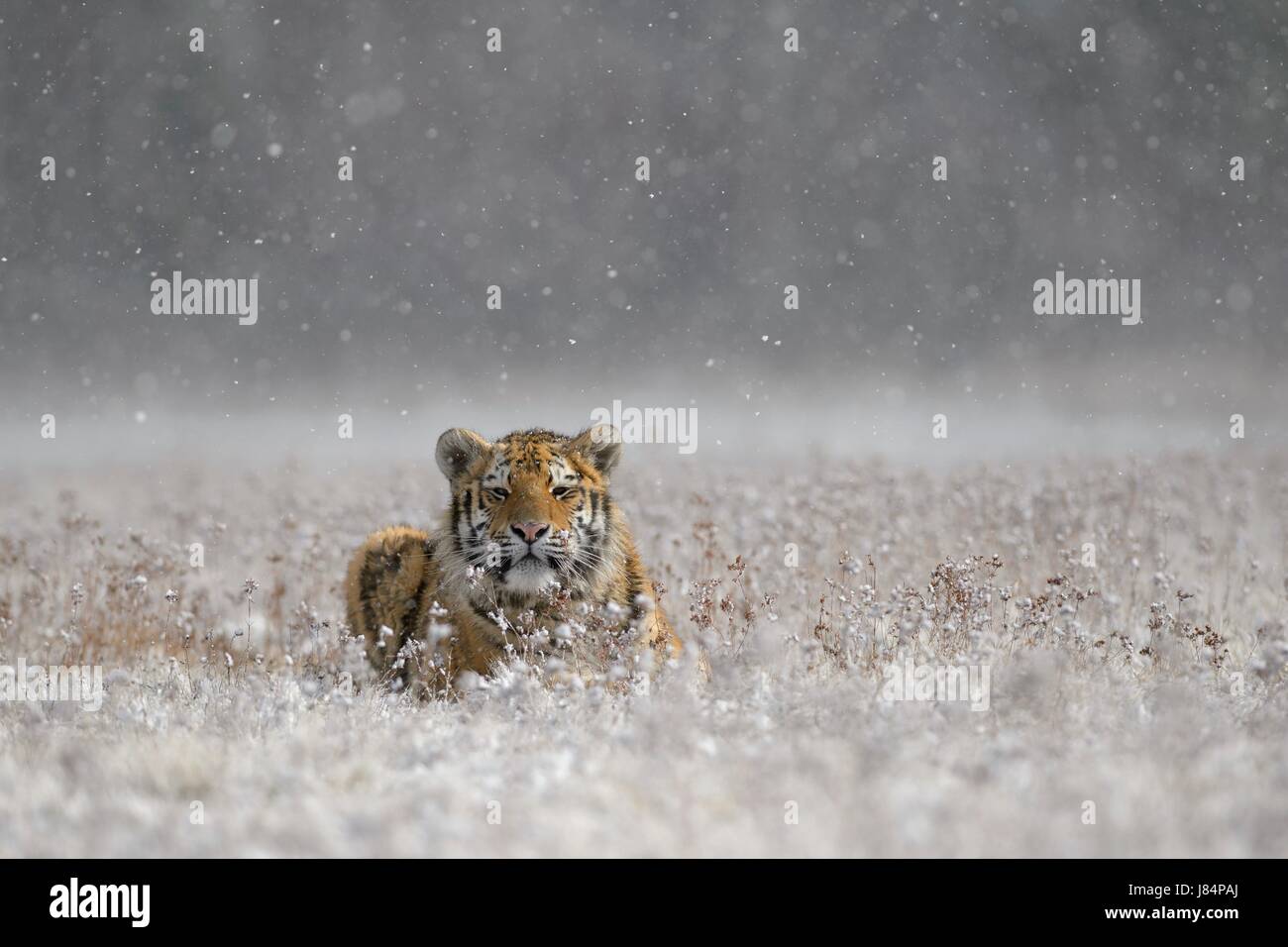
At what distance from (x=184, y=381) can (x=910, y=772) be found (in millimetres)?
54833

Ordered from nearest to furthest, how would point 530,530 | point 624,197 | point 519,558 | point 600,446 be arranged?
1. point 530,530
2. point 519,558
3. point 600,446
4. point 624,197

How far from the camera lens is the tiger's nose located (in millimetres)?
7145

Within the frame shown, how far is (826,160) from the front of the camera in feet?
215

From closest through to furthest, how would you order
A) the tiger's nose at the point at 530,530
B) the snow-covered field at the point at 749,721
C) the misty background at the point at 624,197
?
the snow-covered field at the point at 749,721
the tiger's nose at the point at 530,530
the misty background at the point at 624,197

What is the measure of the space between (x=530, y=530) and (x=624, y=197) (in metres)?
59.7

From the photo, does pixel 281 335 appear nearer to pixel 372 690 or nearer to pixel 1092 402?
pixel 1092 402

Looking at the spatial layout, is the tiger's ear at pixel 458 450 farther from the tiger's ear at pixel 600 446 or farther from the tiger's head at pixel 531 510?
the tiger's ear at pixel 600 446

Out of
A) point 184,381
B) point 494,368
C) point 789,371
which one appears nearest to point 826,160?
point 789,371

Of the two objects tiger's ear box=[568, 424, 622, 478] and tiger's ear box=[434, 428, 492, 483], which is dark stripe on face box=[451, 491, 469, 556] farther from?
tiger's ear box=[568, 424, 622, 478]

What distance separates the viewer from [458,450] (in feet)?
25.9

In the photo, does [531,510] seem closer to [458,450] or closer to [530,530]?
[530,530]

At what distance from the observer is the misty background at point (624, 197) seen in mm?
56812

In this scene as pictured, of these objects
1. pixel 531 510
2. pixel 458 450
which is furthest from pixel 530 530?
pixel 458 450

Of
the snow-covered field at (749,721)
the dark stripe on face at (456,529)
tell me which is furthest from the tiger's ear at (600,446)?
the snow-covered field at (749,721)
